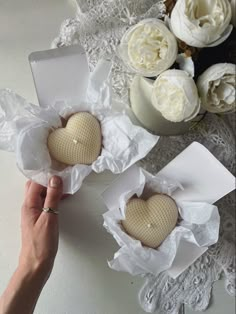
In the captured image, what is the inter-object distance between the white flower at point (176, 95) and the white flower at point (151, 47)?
17 mm

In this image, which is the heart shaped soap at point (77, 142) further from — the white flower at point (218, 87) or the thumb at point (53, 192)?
the white flower at point (218, 87)

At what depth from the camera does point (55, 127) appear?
82 centimetres

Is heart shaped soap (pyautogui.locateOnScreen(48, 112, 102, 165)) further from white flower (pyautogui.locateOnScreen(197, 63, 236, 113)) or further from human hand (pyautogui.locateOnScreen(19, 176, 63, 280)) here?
white flower (pyautogui.locateOnScreen(197, 63, 236, 113))

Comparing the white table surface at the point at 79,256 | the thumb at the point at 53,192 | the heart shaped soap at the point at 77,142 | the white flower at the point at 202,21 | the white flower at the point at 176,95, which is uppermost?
the white flower at the point at 202,21

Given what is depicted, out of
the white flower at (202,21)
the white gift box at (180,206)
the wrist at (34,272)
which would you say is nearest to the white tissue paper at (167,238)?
the white gift box at (180,206)

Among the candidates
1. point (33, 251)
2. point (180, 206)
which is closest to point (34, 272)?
point (33, 251)

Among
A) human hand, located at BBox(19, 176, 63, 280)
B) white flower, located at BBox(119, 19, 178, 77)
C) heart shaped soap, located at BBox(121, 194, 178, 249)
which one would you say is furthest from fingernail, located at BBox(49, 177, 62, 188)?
white flower, located at BBox(119, 19, 178, 77)

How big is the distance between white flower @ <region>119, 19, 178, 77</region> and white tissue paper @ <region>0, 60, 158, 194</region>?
14cm

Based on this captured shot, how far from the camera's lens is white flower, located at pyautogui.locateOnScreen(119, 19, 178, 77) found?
66 cm

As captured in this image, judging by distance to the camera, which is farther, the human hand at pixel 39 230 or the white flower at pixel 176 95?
the human hand at pixel 39 230

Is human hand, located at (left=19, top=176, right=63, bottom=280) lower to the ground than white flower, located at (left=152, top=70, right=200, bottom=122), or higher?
lower

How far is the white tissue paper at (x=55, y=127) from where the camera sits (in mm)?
785

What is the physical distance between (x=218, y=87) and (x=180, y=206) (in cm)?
22

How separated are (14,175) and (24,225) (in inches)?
3.8
